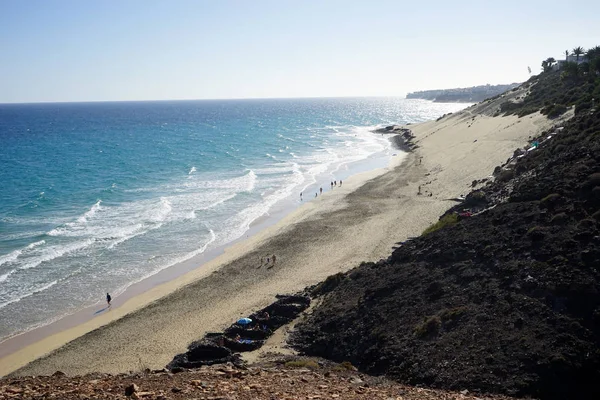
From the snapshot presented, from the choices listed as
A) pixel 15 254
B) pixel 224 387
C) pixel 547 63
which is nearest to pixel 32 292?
pixel 15 254

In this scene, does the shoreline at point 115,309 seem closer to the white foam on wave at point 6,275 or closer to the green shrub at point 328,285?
the white foam on wave at point 6,275

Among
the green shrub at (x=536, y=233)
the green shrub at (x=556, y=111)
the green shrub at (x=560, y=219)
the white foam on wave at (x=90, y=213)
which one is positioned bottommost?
the white foam on wave at (x=90, y=213)

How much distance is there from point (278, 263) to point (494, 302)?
1758cm

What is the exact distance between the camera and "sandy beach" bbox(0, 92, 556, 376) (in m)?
22.6

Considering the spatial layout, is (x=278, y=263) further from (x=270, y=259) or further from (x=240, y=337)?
(x=240, y=337)

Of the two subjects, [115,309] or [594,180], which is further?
[115,309]

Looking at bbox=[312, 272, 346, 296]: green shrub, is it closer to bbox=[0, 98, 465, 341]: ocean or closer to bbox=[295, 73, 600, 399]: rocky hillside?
bbox=[295, 73, 600, 399]: rocky hillside

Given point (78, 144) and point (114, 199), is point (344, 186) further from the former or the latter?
point (78, 144)

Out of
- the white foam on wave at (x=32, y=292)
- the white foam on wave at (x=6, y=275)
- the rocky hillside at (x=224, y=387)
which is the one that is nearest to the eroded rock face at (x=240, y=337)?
the rocky hillside at (x=224, y=387)

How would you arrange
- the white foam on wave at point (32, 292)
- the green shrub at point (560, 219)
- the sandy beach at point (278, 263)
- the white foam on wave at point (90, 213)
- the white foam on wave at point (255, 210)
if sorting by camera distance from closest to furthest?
the green shrub at point (560, 219) < the sandy beach at point (278, 263) < the white foam on wave at point (32, 292) < the white foam on wave at point (255, 210) < the white foam on wave at point (90, 213)

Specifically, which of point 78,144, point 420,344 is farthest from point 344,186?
point 78,144

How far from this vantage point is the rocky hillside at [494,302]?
13.9 metres

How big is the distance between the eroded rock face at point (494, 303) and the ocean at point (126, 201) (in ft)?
54.2

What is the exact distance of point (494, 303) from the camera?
1689 cm
